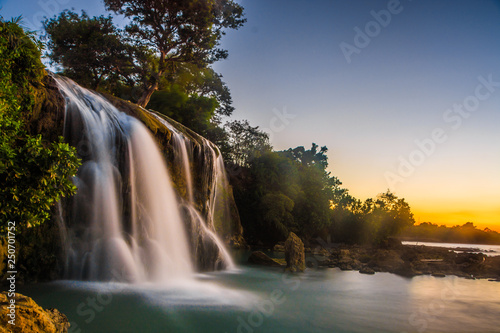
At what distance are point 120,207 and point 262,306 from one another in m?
6.17

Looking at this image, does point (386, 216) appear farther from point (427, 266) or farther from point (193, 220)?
point (193, 220)

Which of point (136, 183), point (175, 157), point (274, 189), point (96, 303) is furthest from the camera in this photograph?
point (274, 189)

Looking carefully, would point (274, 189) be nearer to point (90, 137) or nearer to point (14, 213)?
point (90, 137)

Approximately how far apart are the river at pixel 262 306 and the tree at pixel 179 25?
1587cm

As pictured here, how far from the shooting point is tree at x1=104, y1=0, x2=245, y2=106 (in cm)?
2130

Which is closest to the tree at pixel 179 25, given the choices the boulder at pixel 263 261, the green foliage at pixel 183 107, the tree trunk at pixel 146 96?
the tree trunk at pixel 146 96

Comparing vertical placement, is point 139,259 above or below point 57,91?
below

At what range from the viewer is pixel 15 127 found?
4.99 meters

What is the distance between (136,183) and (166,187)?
174 cm

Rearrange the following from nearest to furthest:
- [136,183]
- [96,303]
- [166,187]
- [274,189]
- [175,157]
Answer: [96,303]
[136,183]
[166,187]
[175,157]
[274,189]

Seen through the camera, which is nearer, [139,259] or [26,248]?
[26,248]

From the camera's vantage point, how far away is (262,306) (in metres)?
8.41

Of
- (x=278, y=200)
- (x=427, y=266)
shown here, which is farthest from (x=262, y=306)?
(x=278, y=200)

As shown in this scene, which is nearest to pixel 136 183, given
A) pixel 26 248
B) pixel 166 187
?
pixel 166 187
